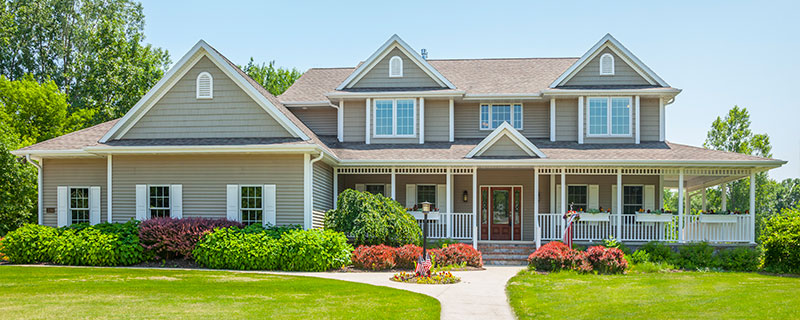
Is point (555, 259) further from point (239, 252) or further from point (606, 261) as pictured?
point (239, 252)

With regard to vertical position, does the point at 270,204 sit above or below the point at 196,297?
above

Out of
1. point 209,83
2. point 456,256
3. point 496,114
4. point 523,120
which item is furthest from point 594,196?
point 209,83

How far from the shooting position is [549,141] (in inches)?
883

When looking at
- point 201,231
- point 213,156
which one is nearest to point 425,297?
point 201,231

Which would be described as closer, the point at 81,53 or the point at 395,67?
the point at 395,67

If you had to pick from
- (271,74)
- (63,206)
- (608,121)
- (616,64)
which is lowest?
(63,206)

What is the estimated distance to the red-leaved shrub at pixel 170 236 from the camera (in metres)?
17.1

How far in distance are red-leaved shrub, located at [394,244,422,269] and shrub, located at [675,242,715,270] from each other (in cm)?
713

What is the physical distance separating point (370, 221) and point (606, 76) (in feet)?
32.2

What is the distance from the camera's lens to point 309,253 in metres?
16.5

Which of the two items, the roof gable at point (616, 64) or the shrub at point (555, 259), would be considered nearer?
the shrub at point (555, 259)

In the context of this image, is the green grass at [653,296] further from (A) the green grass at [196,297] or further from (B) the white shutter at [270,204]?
(B) the white shutter at [270,204]

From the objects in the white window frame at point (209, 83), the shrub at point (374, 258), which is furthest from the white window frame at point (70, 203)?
the shrub at point (374, 258)

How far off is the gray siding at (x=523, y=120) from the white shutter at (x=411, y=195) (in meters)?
2.33
